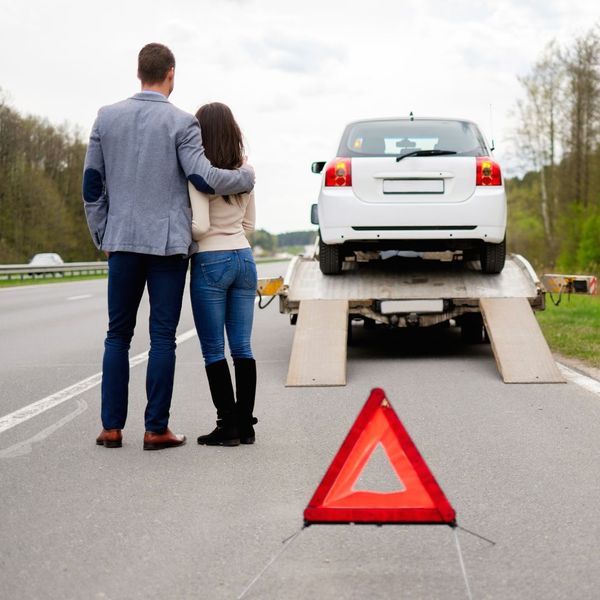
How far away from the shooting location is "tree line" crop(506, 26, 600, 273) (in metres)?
44.2

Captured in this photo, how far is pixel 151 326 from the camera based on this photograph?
567cm

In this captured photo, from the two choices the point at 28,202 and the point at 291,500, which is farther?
the point at 28,202

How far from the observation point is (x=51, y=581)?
11.3 feet

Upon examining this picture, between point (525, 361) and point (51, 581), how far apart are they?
224 inches

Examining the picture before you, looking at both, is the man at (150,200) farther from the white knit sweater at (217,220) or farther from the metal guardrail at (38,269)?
the metal guardrail at (38,269)

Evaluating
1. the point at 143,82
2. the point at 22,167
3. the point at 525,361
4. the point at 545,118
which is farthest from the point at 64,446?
the point at 22,167

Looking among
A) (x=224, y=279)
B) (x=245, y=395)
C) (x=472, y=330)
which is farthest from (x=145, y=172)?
(x=472, y=330)

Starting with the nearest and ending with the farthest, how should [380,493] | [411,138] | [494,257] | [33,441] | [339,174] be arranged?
[380,493]
[33,441]
[339,174]
[411,138]
[494,257]

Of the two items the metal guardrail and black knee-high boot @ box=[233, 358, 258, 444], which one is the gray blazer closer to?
black knee-high boot @ box=[233, 358, 258, 444]

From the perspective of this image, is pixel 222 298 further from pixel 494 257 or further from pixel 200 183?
pixel 494 257

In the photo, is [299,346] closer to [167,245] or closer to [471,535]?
[167,245]

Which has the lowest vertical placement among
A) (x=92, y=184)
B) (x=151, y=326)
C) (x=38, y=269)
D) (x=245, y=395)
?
(x=38, y=269)

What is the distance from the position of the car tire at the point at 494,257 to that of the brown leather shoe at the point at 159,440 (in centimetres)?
505

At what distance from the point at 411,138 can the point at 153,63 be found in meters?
4.54
